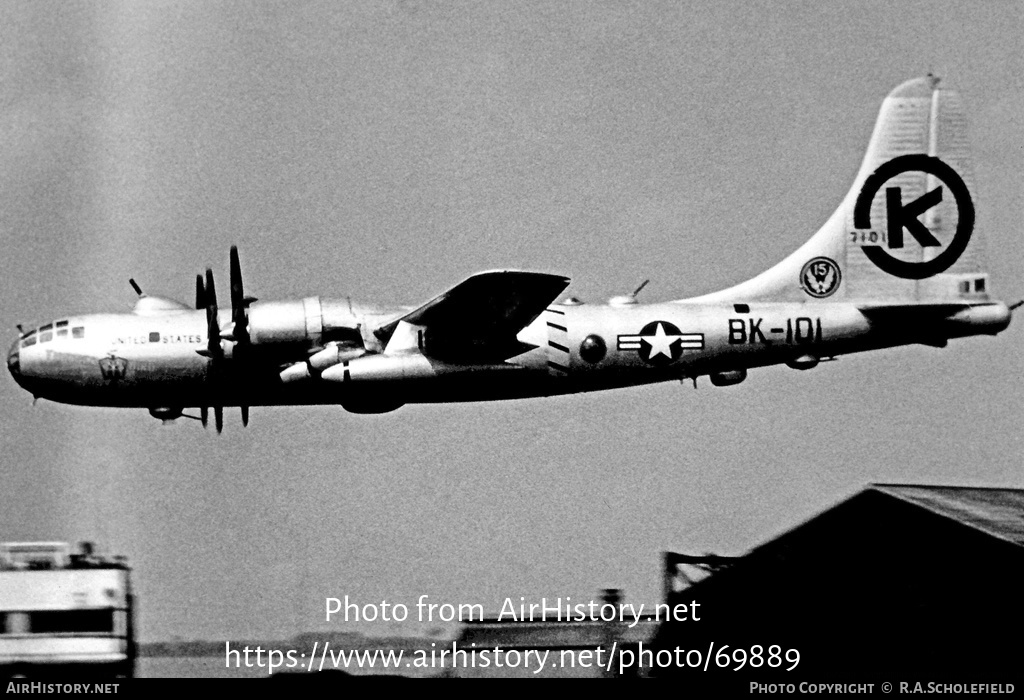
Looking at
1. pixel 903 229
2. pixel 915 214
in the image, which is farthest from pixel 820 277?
pixel 915 214

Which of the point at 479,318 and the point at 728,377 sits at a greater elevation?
the point at 479,318

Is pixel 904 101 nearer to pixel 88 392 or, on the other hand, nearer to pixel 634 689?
pixel 634 689

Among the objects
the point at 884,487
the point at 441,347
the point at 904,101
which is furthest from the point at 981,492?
the point at 441,347

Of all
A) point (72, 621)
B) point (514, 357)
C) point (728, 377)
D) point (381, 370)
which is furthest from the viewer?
point (72, 621)

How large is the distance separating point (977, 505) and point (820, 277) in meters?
6.21

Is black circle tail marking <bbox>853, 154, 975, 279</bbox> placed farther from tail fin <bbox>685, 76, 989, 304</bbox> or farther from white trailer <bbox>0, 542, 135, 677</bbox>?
white trailer <bbox>0, 542, 135, 677</bbox>

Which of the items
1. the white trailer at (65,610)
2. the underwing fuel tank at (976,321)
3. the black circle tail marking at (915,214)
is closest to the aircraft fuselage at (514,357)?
the underwing fuel tank at (976,321)

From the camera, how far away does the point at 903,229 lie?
29562 mm

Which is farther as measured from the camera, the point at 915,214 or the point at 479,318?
the point at 915,214

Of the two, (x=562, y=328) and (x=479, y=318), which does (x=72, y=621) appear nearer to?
(x=479, y=318)

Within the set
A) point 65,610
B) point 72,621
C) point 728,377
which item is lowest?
point 72,621

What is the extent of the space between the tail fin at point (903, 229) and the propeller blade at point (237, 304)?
8.96m

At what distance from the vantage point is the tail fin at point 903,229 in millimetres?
29141

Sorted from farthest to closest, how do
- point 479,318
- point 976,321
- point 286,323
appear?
point 976,321 → point 286,323 → point 479,318
